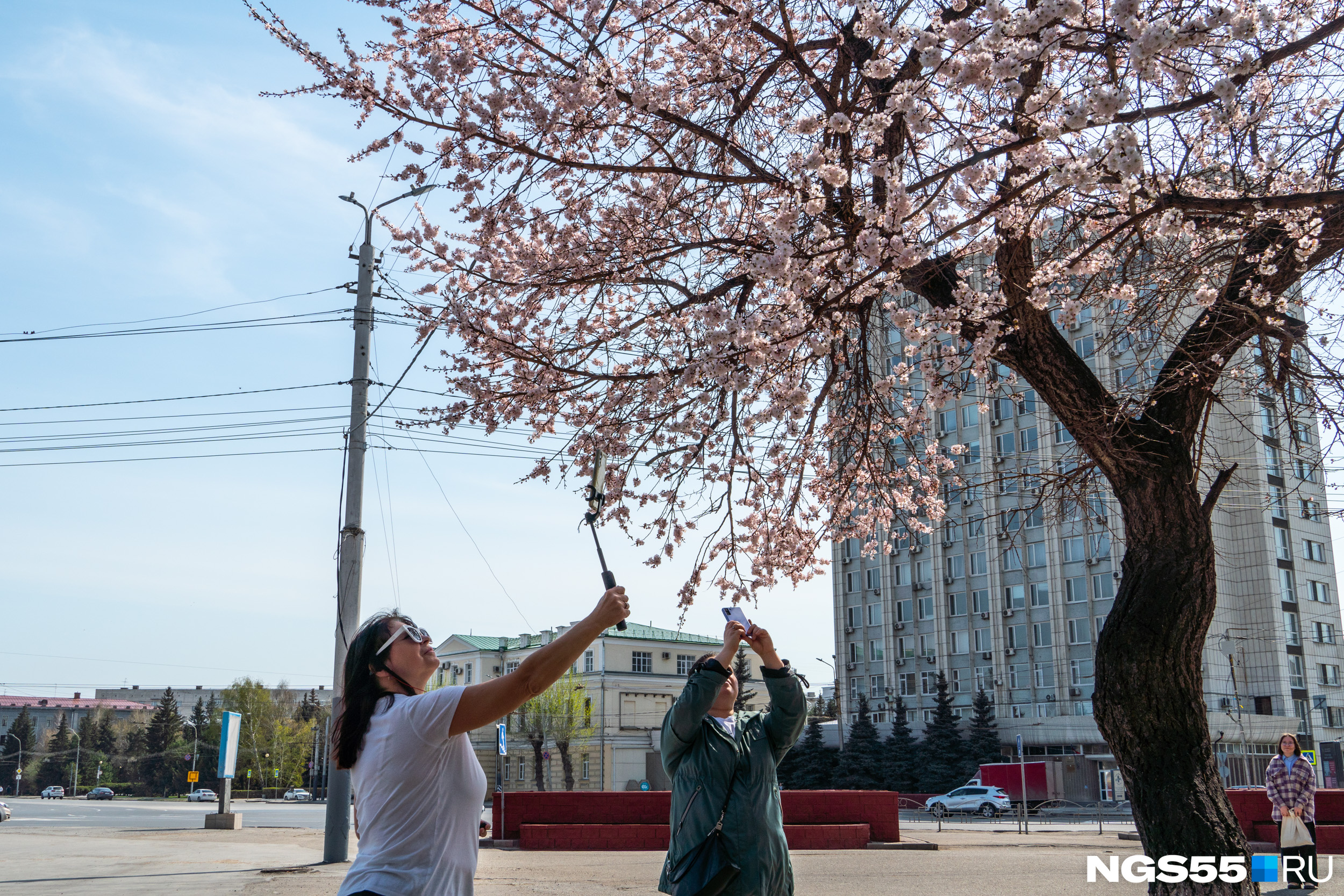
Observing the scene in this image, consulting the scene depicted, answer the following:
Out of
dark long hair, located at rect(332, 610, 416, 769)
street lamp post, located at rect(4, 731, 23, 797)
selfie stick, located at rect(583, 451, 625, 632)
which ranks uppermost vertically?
selfie stick, located at rect(583, 451, 625, 632)

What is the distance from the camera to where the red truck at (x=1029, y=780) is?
4241cm

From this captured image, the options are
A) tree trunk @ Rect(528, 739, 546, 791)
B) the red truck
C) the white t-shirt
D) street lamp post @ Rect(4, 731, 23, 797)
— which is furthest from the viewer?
street lamp post @ Rect(4, 731, 23, 797)

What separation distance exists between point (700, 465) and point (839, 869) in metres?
7.70

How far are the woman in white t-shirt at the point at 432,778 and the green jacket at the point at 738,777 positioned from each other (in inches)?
51.2

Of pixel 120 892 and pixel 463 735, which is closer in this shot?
pixel 463 735

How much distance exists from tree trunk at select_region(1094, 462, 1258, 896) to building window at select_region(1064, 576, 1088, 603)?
48724 millimetres

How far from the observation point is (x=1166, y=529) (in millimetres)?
6398

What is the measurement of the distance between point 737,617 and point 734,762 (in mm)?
583

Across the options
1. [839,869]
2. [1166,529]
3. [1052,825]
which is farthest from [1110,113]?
[1052,825]

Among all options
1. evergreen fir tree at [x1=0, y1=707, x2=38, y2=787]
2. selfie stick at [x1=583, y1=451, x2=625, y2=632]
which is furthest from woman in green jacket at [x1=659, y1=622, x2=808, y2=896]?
evergreen fir tree at [x1=0, y1=707, x2=38, y2=787]

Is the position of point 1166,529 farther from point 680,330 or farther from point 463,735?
point 463,735

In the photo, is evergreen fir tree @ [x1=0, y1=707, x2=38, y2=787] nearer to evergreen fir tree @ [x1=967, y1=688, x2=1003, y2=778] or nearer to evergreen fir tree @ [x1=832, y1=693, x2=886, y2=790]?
evergreen fir tree @ [x1=832, y1=693, x2=886, y2=790]

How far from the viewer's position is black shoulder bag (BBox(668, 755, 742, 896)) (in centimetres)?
390

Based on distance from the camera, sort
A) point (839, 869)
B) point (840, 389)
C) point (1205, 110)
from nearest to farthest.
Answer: point (1205, 110) < point (840, 389) < point (839, 869)
